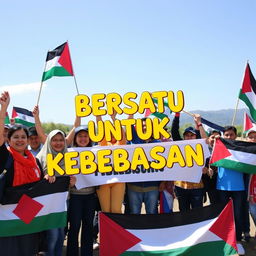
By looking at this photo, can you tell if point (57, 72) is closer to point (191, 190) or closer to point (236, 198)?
point (191, 190)

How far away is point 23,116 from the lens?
31.2 ft

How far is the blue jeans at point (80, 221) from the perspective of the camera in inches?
165

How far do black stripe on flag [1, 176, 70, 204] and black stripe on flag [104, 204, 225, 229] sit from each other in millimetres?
737

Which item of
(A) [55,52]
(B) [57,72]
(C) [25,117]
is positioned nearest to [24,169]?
(B) [57,72]

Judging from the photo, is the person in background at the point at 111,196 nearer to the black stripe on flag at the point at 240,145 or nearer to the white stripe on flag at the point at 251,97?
the black stripe on flag at the point at 240,145

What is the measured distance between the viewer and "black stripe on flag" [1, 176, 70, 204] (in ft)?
12.1

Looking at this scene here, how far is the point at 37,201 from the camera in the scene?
3.91 m

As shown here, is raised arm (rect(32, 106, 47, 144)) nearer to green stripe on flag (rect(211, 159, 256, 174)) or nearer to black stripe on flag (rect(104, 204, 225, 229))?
black stripe on flag (rect(104, 204, 225, 229))

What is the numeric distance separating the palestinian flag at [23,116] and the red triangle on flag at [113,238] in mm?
6119

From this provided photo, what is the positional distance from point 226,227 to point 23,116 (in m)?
7.20

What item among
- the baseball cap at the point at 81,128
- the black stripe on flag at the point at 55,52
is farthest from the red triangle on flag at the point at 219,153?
the black stripe on flag at the point at 55,52

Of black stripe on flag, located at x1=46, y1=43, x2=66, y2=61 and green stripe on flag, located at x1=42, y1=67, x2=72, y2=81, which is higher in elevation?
black stripe on flag, located at x1=46, y1=43, x2=66, y2=61

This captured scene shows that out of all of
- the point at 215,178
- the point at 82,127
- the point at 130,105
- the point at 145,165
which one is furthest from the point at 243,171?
the point at 82,127

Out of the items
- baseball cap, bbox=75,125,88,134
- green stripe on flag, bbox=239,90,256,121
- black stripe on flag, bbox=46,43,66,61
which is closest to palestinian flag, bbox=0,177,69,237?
baseball cap, bbox=75,125,88,134
